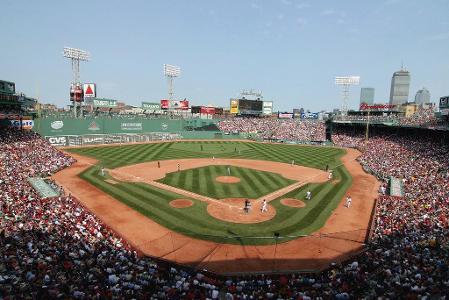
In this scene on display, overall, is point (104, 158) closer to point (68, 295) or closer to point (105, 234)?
point (105, 234)

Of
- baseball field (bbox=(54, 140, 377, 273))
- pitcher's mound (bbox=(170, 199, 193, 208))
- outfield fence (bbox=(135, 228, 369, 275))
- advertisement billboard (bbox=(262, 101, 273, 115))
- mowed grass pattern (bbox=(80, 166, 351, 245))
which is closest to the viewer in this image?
outfield fence (bbox=(135, 228, 369, 275))

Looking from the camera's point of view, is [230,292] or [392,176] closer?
[230,292]

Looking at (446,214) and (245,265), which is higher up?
(446,214)

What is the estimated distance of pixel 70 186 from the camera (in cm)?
2970

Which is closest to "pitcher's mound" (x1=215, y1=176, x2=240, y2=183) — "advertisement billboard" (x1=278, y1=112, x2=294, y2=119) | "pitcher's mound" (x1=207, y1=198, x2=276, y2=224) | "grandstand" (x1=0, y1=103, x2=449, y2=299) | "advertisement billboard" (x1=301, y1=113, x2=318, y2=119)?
"pitcher's mound" (x1=207, y1=198, x2=276, y2=224)

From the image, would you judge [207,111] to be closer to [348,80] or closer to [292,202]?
[348,80]

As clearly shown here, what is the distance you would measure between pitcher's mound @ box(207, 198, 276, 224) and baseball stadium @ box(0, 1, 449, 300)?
15cm

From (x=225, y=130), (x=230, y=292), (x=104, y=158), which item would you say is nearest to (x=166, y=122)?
(x=225, y=130)

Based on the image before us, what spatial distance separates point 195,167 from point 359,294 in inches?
1190

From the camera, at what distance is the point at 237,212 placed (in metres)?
23.3

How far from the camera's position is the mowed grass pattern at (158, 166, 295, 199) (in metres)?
28.5

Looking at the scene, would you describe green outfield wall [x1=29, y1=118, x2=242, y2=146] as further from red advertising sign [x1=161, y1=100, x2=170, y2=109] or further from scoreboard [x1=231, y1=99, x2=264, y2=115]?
scoreboard [x1=231, y1=99, x2=264, y2=115]

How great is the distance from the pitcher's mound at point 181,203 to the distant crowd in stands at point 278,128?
2118 inches

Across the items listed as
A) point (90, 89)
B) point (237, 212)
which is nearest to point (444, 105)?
point (237, 212)
